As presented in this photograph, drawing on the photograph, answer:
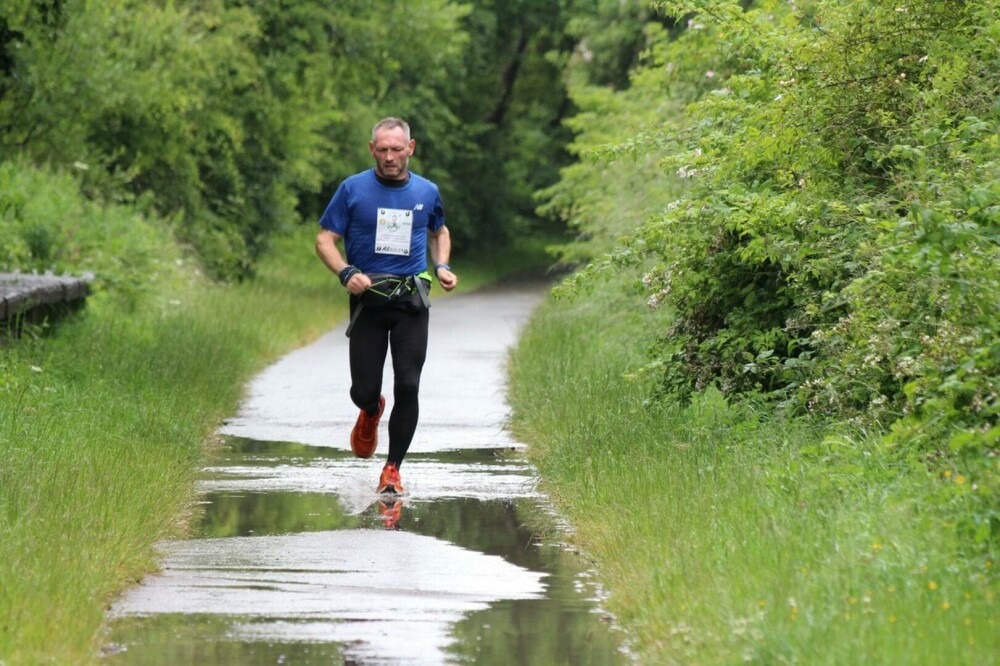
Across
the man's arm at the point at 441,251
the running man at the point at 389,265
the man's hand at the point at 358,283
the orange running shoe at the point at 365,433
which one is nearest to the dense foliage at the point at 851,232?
the man's arm at the point at 441,251

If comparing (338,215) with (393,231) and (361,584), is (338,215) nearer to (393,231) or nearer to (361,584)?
(393,231)

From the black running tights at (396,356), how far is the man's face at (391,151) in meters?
0.77

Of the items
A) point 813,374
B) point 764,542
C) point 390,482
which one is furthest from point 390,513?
point 764,542

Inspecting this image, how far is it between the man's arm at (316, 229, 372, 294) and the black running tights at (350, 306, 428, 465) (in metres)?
0.27

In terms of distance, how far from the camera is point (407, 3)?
111 feet

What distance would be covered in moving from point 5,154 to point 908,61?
1662cm

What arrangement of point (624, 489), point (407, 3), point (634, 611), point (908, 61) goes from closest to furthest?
point (634, 611), point (624, 489), point (908, 61), point (407, 3)

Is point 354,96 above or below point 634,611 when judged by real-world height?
above

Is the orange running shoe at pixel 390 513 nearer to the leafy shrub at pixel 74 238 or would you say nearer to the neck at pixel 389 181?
the neck at pixel 389 181

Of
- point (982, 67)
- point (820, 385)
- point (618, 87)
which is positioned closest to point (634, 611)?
point (820, 385)

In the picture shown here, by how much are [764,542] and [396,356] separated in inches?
143

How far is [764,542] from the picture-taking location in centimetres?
632

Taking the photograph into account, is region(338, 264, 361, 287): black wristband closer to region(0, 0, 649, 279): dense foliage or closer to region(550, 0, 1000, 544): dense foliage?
region(550, 0, 1000, 544): dense foliage

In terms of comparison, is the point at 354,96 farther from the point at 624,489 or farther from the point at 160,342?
the point at 624,489
